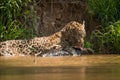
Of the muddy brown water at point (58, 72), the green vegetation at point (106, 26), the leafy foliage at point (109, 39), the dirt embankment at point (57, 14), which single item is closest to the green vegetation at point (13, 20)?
the dirt embankment at point (57, 14)

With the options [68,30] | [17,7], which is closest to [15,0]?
[17,7]

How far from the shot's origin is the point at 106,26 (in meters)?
11.2

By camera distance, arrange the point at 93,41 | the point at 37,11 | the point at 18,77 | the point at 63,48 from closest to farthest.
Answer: the point at 18,77 → the point at 63,48 → the point at 93,41 → the point at 37,11

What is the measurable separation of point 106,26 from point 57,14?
177cm

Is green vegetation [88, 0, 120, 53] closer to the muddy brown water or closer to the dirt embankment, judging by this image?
the dirt embankment

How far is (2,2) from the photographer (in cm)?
1155

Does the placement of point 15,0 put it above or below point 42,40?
above

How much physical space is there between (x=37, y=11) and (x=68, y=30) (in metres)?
2.05

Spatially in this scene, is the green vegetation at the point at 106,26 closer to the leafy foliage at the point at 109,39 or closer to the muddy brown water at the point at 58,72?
the leafy foliage at the point at 109,39

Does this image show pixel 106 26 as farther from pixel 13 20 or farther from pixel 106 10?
pixel 13 20

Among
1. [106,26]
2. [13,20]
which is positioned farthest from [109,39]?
[13,20]

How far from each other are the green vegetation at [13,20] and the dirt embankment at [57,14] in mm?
429

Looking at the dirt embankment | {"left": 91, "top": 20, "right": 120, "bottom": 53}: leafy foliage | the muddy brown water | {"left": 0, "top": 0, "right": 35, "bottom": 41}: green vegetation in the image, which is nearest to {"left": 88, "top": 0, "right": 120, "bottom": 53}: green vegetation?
{"left": 91, "top": 20, "right": 120, "bottom": 53}: leafy foliage

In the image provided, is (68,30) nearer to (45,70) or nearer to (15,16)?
(15,16)
